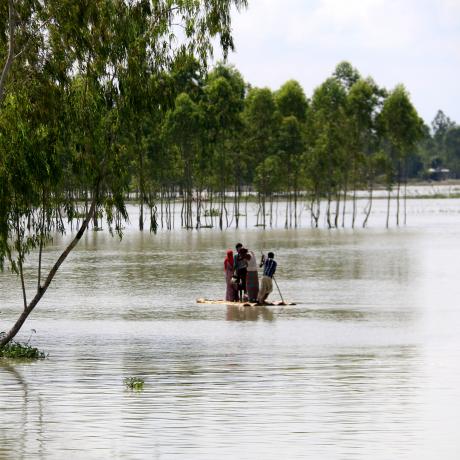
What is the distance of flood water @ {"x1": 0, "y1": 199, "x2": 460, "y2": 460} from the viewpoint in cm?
1588

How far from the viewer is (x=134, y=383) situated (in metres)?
20.5

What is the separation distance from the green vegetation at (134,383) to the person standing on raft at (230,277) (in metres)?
16.2

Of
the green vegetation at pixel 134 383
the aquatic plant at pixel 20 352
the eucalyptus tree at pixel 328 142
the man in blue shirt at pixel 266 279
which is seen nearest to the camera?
the green vegetation at pixel 134 383

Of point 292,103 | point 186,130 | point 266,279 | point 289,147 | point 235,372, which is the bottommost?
point 235,372

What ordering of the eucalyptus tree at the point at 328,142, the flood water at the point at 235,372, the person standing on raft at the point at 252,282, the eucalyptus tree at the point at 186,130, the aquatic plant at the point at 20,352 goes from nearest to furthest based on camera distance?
the flood water at the point at 235,372, the aquatic plant at the point at 20,352, the person standing on raft at the point at 252,282, the eucalyptus tree at the point at 186,130, the eucalyptus tree at the point at 328,142

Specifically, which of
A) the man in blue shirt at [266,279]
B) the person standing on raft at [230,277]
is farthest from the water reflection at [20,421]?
the person standing on raft at [230,277]

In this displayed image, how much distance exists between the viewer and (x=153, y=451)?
15.3 metres

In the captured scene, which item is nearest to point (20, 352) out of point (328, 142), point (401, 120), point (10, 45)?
point (10, 45)

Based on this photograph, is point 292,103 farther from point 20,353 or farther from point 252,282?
point 20,353

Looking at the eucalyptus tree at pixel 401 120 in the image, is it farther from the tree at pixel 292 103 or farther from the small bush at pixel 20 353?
the small bush at pixel 20 353

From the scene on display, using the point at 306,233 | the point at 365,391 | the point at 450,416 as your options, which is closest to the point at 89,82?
the point at 365,391

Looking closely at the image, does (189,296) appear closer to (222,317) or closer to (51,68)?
(222,317)

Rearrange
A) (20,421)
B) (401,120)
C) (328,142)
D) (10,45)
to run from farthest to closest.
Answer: (328,142)
(401,120)
(10,45)
(20,421)

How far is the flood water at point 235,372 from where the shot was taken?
15875 mm
